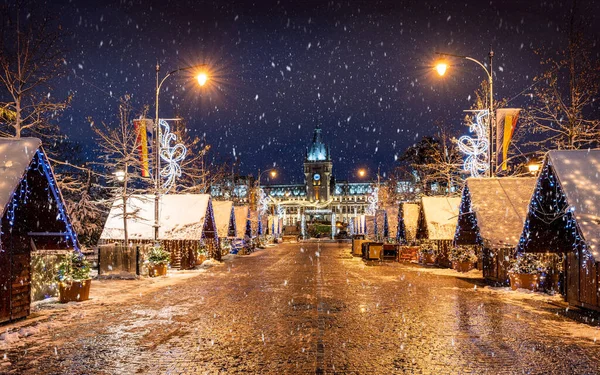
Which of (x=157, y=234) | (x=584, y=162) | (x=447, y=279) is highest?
(x=584, y=162)

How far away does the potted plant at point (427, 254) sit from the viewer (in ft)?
111

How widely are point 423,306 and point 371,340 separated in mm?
4878

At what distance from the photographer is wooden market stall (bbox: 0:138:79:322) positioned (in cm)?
1173

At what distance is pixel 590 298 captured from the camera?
1306 centimetres

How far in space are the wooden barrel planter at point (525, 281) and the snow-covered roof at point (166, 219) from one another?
1516cm

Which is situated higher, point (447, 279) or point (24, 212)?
point (24, 212)

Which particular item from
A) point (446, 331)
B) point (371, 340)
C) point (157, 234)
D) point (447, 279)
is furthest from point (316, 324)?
point (157, 234)

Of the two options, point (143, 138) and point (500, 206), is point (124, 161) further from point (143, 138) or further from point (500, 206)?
point (500, 206)

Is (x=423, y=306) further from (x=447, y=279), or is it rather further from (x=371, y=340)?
(x=447, y=279)

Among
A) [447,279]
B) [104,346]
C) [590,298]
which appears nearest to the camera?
[104,346]

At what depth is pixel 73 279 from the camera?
15.3 meters

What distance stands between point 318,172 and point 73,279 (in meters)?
175

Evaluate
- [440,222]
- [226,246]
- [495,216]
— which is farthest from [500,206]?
[226,246]

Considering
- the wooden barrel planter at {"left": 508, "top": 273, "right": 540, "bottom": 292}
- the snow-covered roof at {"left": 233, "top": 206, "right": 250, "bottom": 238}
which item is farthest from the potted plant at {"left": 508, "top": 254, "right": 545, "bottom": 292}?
the snow-covered roof at {"left": 233, "top": 206, "right": 250, "bottom": 238}
